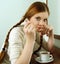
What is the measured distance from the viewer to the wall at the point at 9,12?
2.20 m

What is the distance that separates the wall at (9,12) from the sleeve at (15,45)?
1.16 m

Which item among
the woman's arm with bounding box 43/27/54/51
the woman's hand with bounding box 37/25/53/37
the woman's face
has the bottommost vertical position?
the woman's arm with bounding box 43/27/54/51

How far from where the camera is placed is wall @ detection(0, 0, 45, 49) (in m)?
2.20

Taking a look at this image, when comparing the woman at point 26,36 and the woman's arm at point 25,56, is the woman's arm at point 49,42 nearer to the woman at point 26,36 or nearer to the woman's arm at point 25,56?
the woman at point 26,36

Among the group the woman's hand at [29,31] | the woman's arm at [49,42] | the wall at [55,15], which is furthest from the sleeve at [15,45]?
the wall at [55,15]

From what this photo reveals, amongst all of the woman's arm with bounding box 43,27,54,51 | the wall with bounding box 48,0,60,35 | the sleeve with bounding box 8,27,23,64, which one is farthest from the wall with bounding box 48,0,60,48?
the sleeve with bounding box 8,27,23,64

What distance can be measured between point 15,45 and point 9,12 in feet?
4.23

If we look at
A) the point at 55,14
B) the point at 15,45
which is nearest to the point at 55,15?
the point at 55,14

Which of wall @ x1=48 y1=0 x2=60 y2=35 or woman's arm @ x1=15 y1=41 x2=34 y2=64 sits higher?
wall @ x1=48 y1=0 x2=60 y2=35

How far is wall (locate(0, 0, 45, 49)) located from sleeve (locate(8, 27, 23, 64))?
116cm

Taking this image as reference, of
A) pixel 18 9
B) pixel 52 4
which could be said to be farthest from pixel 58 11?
pixel 18 9

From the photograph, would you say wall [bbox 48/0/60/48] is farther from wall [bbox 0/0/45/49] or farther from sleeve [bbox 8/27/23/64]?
sleeve [bbox 8/27/23/64]

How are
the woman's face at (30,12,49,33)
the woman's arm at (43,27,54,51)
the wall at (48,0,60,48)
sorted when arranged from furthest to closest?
the wall at (48,0,60,48), the woman's arm at (43,27,54,51), the woman's face at (30,12,49,33)

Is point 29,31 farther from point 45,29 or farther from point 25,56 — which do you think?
point 45,29
